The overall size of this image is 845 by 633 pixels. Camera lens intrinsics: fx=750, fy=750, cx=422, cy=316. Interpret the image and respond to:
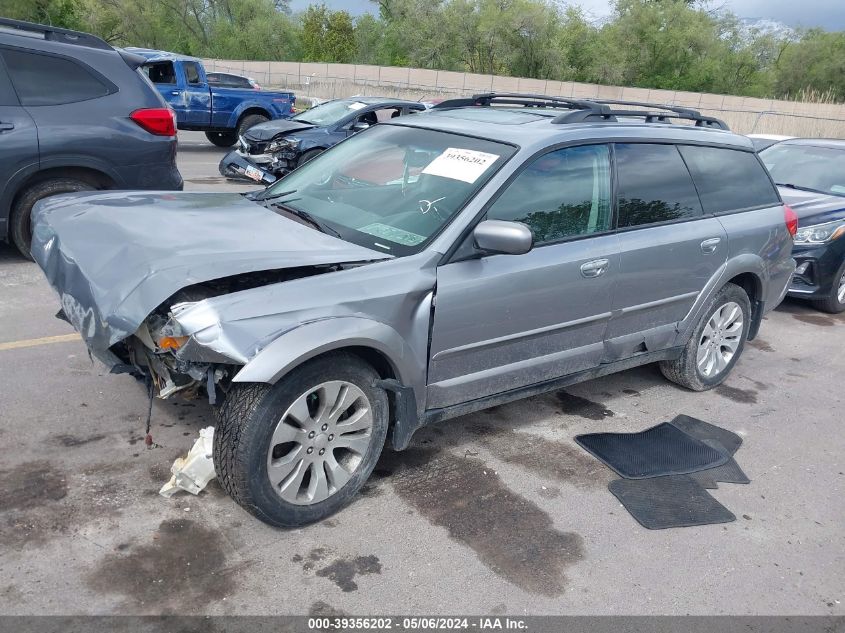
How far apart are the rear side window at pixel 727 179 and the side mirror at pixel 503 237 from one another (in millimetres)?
1893

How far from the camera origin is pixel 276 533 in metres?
3.22

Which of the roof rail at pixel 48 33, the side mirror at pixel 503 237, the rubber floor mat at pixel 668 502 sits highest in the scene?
the roof rail at pixel 48 33

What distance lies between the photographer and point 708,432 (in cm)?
461

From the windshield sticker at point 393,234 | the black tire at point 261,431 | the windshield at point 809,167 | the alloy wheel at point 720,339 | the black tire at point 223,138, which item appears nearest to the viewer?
the black tire at point 261,431

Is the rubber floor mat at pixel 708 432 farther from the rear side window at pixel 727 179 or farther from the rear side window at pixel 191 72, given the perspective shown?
the rear side window at pixel 191 72

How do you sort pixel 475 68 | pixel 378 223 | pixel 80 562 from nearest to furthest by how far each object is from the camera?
pixel 80 562
pixel 378 223
pixel 475 68

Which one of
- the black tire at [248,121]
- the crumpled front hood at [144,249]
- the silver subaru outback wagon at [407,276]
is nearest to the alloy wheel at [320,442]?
the silver subaru outback wagon at [407,276]

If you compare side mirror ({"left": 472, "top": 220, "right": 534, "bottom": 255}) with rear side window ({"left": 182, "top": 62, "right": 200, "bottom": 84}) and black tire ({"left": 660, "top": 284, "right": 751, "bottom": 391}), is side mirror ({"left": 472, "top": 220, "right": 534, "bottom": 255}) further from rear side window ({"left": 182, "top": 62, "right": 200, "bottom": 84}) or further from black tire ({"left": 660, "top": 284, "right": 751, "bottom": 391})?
rear side window ({"left": 182, "top": 62, "right": 200, "bottom": 84})

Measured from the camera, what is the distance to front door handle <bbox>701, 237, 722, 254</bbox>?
15.3 feet

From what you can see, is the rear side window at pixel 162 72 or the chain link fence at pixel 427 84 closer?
the rear side window at pixel 162 72

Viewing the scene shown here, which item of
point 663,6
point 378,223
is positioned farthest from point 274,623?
point 663,6

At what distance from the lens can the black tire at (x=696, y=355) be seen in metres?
4.98

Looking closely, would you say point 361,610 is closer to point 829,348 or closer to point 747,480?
point 747,480

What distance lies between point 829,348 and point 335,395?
16.9ft
